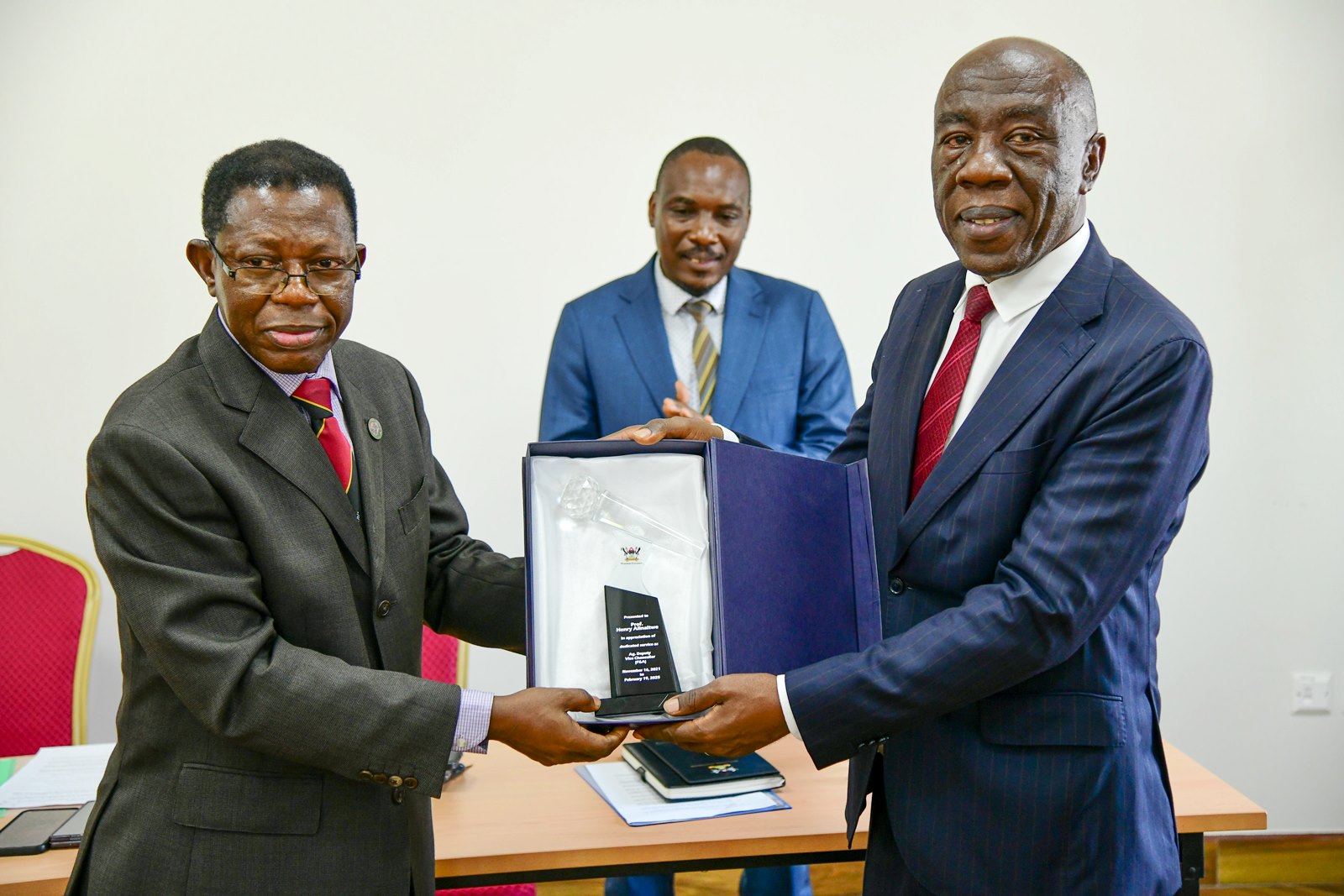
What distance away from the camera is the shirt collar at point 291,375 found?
165 centimetres

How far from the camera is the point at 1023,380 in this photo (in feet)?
5.48

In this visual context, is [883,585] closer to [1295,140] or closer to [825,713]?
[825,713]

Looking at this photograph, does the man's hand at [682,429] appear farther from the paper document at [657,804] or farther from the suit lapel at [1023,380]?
the paper document at [657,804]

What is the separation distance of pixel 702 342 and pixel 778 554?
1477 mm

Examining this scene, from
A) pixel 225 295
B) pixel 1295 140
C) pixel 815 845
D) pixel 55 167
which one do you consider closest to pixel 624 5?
pixel 55 167

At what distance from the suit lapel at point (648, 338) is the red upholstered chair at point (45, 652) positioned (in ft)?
5.39

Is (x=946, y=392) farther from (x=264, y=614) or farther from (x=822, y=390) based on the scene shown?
(x=822, y=390)

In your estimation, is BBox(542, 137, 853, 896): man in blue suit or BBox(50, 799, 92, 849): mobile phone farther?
BBox(542, 137, 853, 896): man in blue suit

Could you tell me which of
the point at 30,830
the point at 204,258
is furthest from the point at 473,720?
the point at 30,830

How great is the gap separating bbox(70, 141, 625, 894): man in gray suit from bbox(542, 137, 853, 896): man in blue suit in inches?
57.4

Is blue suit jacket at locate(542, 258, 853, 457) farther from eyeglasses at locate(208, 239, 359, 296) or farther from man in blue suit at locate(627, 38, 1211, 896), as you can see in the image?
eyeglasses at locate(208, 239, 359, 296)

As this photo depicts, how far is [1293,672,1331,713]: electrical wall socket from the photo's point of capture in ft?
13.6

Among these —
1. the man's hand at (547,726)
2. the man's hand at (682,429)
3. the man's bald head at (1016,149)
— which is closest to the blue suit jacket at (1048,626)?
the man's bald head at (1016,149)

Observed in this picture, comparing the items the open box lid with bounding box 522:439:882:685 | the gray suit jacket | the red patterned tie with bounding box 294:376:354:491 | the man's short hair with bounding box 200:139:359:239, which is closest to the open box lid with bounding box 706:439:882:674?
the open box lid with bounding box 522:439:882:685
